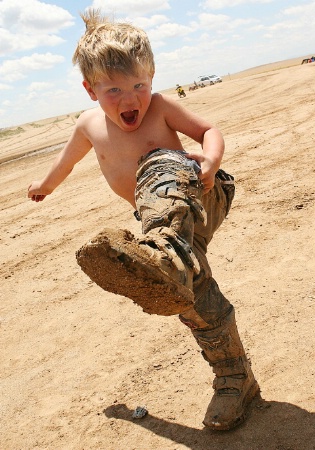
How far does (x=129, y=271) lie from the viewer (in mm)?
1524

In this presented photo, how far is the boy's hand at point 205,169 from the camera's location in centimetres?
212

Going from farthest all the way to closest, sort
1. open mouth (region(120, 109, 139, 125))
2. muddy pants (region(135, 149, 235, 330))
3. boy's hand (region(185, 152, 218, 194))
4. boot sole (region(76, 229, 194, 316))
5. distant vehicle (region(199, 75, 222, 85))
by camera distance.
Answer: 1. distant vehicle (region(199, 75, 222, 85))
2. open mouth (region(120, 109, 139, 125))
3. boy's hand (region(185, 152, 218, 194))
4. muddy pants (region(135, 149, 235, 330))
5. boot sole (region(76, 229, 194, 316))

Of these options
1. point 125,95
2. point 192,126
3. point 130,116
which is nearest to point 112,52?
point 125,95

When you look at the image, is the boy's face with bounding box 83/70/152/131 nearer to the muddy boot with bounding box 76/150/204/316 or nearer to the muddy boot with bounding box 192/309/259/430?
the muddy boot with bounding box 76/150/204/316

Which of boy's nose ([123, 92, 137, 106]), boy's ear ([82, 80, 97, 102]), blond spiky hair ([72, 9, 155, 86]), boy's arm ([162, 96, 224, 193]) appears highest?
blond spiky hair ([72, 9, 155, 86])

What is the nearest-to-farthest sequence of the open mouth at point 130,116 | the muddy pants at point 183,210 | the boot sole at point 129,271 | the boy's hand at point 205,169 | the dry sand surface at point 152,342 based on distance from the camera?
the boot sole at point 129,271, the muddy pants at point 183,210, the boy's hand at point 205,169, the dry sand surface at point 152,342, the open mouth at point 130,116

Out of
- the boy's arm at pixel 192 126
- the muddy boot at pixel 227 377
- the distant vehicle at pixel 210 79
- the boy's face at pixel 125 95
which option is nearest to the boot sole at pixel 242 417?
the muddy boot at pixel 227 377

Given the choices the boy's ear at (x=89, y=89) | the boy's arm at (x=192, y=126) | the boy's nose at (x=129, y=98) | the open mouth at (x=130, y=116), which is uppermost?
the boy's ear at (x=89, y=89)

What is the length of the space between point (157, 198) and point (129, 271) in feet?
1.35

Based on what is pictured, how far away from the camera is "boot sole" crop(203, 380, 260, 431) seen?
216cm

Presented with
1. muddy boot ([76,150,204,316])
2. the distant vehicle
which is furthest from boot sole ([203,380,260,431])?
the distant vehicle

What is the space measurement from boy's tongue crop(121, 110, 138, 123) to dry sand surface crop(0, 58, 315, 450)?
1359 millimetres

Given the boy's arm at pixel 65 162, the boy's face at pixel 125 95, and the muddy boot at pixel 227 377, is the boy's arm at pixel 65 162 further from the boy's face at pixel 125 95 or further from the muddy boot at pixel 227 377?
the muddy boot at pixel 227 377

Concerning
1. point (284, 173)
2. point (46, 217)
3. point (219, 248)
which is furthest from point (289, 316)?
point (46, 217)
